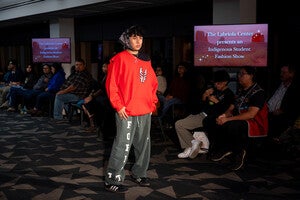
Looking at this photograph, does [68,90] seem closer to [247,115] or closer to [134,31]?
[247,115]

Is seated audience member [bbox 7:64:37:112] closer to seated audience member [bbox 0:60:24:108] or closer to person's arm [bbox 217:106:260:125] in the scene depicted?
seated audience member [bbox 0:60:24:108]

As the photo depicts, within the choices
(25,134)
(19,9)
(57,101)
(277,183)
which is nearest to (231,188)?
(277,183)

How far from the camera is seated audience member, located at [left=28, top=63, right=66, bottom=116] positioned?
8594 mm

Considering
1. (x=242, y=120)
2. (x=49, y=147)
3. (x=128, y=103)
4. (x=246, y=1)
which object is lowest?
(x=49, y=147)

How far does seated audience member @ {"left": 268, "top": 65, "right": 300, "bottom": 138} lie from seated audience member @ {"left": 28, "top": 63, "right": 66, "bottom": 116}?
4861mm

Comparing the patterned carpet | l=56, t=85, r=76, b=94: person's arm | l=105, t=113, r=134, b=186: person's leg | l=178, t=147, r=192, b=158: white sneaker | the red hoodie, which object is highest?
the red hoodie

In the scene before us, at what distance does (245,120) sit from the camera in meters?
4.56

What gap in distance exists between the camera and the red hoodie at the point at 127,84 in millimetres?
3600

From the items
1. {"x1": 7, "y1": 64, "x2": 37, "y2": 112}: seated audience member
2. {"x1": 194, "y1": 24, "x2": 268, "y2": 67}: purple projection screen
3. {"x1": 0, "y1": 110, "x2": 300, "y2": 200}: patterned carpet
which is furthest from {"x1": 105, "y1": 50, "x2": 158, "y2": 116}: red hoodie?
{"x1": 7, "y1": 64, "x2": 37, "y2": 112}: seated audience member

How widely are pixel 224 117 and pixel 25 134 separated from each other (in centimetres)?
378

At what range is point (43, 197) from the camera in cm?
368

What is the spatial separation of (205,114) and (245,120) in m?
0.77

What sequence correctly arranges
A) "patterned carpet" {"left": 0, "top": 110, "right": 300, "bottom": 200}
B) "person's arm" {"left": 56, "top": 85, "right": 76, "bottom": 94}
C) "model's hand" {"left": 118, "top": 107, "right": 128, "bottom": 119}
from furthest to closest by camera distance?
"person's arm" {"left": 56, "top": 85, "right": 76, "bottom": 94} < "patterned carpet" {"left": 0, "top": 110, "right": 300, "bottom": 200} < "model's hand" {"left": 118, "top": 107, "right": 128, "bottom": 119}

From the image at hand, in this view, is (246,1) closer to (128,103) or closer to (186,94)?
(186,94)
